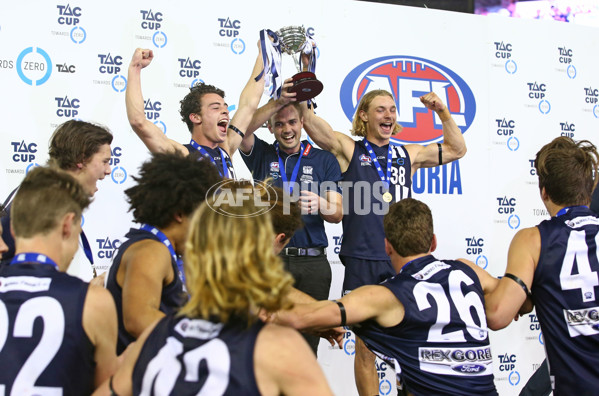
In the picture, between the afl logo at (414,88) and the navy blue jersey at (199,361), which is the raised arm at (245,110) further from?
the navy blue jersey at (199,361)

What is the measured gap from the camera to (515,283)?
2760mm

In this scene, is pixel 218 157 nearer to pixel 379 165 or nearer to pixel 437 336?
pixel 379 165

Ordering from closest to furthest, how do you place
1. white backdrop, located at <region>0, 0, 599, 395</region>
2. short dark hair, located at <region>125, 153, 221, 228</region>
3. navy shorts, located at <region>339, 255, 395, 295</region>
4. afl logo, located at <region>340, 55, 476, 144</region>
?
short dark hair, located at <region>125, 153, 221, 228</region> < navy shorts, located at <region>339, 255, 395, 295</region> < white backdrop, located at <region>0, 0, 599, 395</region> < afl logo, located at <region>340, 55, 476, 144</region>

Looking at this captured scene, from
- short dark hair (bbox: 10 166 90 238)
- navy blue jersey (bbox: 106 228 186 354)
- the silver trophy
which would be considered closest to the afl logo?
the silver trophy

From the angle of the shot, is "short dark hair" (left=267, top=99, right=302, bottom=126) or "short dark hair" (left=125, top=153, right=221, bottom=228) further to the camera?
"short dark hair" (left=267, top=99, right=302, bottom=126)

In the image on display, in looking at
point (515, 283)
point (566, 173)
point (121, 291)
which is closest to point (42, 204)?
point (121, 291)

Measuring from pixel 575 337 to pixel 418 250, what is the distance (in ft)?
2.83

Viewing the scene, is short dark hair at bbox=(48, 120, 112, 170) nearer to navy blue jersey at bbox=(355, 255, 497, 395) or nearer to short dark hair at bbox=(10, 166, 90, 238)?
short dark hair at bbox=(10, 166, 90, 238)

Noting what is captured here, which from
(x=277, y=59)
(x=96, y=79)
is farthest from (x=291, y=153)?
(x=96, y=79)

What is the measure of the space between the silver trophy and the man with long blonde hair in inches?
108

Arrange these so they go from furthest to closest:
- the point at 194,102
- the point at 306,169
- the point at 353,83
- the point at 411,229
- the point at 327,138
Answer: the point at 353,83 → the point at 327,138 → the point at 306,169 → the point at 194,102 → the point at 411,229

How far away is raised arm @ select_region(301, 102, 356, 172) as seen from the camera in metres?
4.63

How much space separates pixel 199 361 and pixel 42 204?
0.80m

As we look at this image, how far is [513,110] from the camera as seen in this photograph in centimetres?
607
